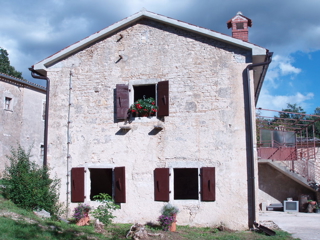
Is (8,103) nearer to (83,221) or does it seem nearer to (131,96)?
(131,96)

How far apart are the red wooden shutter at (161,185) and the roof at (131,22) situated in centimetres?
422

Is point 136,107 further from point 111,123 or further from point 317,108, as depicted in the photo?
point 317,108

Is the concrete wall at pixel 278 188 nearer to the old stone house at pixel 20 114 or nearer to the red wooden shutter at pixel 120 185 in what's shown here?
the red wooden shutter at pixel 120 185

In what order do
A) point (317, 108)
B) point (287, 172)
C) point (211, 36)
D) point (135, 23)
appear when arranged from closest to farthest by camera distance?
point (211, 36) → point (135, 23) → point (287, 172) → point (317, 108)

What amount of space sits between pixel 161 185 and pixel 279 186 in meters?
8.35

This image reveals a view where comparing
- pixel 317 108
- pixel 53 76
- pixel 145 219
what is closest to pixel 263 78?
pixel 145 219

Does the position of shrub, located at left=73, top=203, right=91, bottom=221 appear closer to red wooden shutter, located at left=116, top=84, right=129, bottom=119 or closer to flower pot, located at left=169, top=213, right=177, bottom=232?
flower pot, located at left=169, top=213, right=177, bottom=232

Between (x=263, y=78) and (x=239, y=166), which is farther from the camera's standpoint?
(x=263, y=78)

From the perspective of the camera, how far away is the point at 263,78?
458 inches

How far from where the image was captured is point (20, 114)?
20938 mm

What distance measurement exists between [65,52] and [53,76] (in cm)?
92

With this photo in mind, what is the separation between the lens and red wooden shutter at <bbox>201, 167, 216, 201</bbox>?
9586 millimetres

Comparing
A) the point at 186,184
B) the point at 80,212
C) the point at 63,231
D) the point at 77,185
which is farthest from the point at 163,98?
the point at 186,184

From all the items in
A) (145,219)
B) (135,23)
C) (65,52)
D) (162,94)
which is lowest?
(145,219)
